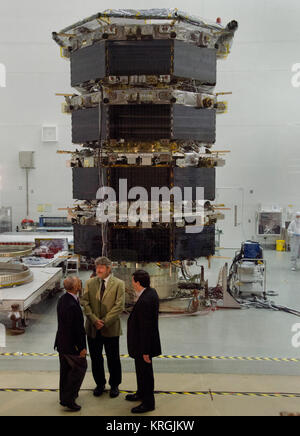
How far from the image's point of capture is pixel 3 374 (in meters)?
6.28

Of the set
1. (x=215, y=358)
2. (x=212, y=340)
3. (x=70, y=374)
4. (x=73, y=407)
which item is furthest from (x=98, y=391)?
(x=212, y=340)

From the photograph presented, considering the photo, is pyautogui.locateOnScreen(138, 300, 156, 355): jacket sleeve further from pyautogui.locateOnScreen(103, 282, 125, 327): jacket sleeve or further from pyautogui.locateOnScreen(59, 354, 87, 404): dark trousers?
pyautogui.locateOnScreen(59, 354, 87, 404): dark trousers

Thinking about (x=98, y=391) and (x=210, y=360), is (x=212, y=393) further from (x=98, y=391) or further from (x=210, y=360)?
(x=98, y=391)

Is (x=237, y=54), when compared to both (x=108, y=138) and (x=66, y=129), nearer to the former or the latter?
(x=66, y=129)

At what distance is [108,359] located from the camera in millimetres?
5516

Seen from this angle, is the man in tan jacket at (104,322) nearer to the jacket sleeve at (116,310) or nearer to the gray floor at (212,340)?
the jacket sleeve at (116,310)

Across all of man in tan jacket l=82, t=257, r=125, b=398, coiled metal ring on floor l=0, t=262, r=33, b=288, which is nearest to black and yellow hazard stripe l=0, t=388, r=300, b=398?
man in tan jacket l=82, t=257, r=125, b=398

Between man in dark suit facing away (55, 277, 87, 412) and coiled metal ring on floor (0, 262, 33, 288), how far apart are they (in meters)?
3.81

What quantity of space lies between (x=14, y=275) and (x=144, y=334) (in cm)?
467

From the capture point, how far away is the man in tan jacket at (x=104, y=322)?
546 centimetres

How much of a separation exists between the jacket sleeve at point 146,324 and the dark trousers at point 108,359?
631mm

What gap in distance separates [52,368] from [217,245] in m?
11.5

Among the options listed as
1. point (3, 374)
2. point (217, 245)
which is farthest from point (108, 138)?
point (217, 245)

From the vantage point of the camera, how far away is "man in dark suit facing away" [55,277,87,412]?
5.06 m
